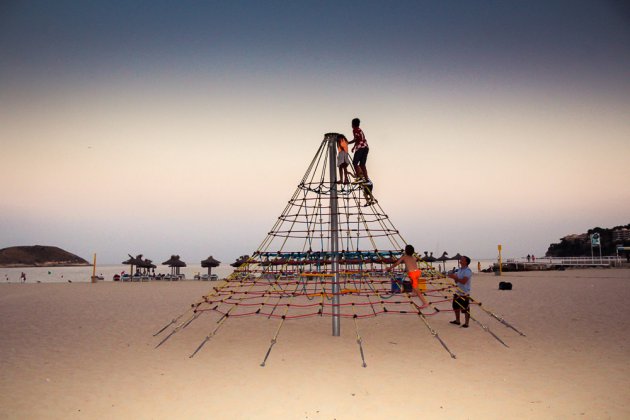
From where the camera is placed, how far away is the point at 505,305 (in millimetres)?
13312

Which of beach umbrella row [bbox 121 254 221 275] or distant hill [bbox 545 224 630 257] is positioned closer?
beach umbrella row [bbox 121 254 221 275]

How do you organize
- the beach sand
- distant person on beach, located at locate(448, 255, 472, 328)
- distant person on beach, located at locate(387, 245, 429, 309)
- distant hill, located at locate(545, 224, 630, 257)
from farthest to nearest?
distant hill, located at locate(545, 224, 630, 257), distant person on beach, located at locate(448, 255, 472, 328), distant person on beach, located at locate(387, 245, 429, 309), the beach sand

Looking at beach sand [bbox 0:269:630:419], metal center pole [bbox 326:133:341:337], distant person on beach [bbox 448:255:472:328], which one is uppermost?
metal center pole [bbox 326:133:341:337]

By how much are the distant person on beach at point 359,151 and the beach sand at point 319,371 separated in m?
3.34

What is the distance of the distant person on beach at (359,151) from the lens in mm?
8664

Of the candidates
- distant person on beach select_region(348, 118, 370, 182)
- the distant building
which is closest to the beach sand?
distant person on beach select_region(348, 118, 370, 182)

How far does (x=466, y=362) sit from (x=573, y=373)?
4.58 ft

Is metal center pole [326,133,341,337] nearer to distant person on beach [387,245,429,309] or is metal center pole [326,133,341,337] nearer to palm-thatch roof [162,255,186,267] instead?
distant person on beach [387,245,429,309]

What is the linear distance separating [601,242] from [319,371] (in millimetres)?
68870

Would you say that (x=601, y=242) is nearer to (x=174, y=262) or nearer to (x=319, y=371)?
(x=174, y=262)

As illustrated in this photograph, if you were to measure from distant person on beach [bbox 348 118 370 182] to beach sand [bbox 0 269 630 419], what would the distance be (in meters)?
3.34

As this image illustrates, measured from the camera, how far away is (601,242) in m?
61.1

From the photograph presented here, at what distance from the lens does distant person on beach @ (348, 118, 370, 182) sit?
866 centimetres

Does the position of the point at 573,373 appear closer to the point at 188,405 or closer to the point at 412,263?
the point at 412,263
